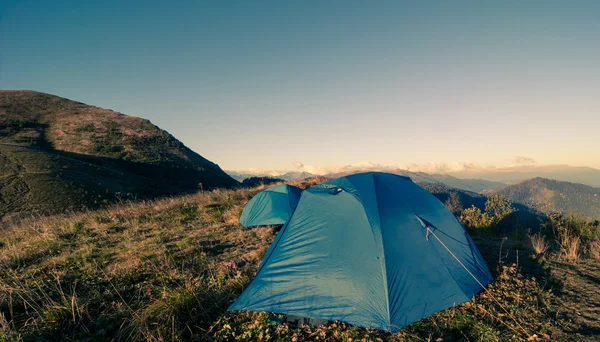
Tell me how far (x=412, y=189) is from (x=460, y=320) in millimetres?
2876

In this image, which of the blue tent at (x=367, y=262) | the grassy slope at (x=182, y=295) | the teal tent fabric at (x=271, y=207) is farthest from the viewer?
the teal tent fabric at (x=271, y=207)

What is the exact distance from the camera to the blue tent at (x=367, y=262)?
183 inches

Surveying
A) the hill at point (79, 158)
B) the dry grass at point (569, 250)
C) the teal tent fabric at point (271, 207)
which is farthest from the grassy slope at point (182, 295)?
the hill at point (79, 158)

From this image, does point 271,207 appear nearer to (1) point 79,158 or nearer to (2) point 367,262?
(2) point 367,262

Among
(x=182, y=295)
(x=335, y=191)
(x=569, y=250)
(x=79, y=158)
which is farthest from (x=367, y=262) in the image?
(x=79, y=158)

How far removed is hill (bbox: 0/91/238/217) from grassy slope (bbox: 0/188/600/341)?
14.3 meters

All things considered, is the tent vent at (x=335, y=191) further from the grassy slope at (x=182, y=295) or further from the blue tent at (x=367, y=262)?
the grassy slope at (x=182, y=295)

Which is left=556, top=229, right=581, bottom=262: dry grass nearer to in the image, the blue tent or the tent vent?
the blue tent

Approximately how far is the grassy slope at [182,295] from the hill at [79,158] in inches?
562

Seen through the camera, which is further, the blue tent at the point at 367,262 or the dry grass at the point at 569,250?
the dry grass at the point at 569,250

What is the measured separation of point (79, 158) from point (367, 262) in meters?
59.7

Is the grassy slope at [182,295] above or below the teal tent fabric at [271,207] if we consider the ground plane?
below

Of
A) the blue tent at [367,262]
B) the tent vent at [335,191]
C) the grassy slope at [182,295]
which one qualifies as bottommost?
the grassy slope at [182,295]

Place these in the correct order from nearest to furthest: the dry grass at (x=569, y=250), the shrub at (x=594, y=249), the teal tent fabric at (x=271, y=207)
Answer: the dry grass at (x=569, y=250) → the shrub at (x=594, y=249) → the teal tent fabric at (x=271, y=207)
